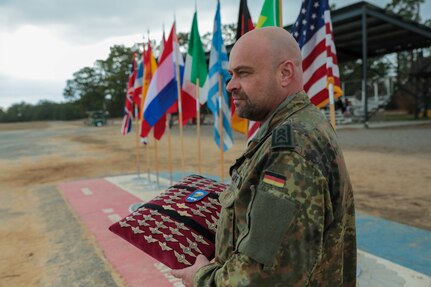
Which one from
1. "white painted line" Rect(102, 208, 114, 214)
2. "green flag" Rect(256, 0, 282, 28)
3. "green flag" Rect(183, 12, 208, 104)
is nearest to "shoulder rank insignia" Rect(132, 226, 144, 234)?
"green flag" Rect(256, 0, 282, 28)

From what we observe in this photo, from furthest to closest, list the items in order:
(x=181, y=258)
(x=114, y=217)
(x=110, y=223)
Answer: (x=114, y=217) < (x=110, y=223) < (x=181, y=258)

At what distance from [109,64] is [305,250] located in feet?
165

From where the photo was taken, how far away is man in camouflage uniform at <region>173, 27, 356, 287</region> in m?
1.05

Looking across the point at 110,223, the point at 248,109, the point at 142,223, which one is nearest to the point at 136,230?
the point at 142,223

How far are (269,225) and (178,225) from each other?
72 cm

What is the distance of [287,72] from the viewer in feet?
4.23

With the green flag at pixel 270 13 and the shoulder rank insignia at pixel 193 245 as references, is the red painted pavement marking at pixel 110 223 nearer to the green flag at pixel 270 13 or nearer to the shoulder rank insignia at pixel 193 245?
the shoulder rank insignia at pixel 193 245

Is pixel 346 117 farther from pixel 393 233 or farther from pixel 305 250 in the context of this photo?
pixel 305 250

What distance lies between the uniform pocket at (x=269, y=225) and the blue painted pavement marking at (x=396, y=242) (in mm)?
3164

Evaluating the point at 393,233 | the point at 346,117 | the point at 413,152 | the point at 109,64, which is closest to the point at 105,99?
the point at 109,64

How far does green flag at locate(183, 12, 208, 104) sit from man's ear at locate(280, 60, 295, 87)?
15.1 feet

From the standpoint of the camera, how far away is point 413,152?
35.2ft

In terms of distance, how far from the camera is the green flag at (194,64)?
5817 millimetres

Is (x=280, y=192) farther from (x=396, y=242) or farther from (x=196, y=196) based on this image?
(x=396, y=242)
